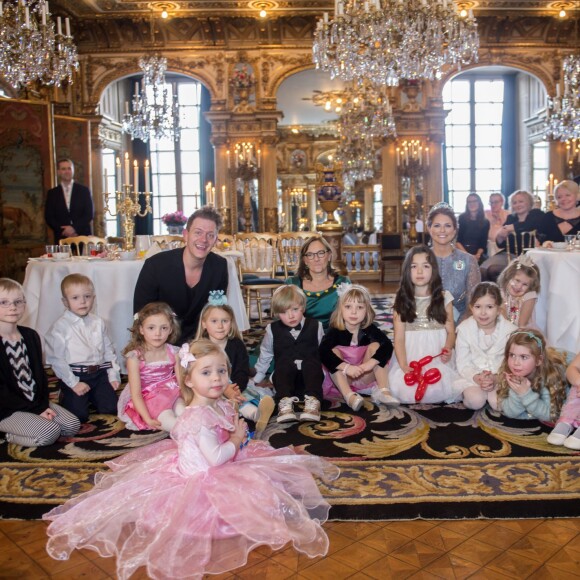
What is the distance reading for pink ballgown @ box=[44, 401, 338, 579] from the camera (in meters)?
2.03

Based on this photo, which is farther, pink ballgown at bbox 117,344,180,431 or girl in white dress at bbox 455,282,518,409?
girl in white dress at bbox 455,282,518,409

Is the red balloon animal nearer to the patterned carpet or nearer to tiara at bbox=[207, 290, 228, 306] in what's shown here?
the patterned carpet

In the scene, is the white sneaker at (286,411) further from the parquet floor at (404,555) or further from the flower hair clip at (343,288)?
the parquet floor at (404,555)

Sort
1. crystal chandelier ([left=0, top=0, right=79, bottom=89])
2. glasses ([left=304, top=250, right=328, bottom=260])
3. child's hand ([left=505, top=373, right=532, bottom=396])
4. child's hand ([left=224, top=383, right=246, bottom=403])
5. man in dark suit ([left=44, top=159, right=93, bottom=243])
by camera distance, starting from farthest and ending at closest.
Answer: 1. man in dark suit ([left=44, top=159, right=93, bottom=243])
2. crystal chandelier ([left=0, top=0, right=79, bottom=89])
3. glasses ([left=304, top=250, right=328, bottom=260])
4. child's hand ([left=505, top=373, right=532, bottom=396])
5. child's hand ([left=224, top=383, right=246, bottom=403])

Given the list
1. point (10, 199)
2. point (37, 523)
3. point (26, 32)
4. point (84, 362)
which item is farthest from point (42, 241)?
point (37, 523)

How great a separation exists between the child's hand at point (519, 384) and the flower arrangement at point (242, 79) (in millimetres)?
9273

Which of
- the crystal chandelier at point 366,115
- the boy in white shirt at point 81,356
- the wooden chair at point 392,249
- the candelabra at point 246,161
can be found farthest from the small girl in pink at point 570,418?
the candelabra at point 246,161

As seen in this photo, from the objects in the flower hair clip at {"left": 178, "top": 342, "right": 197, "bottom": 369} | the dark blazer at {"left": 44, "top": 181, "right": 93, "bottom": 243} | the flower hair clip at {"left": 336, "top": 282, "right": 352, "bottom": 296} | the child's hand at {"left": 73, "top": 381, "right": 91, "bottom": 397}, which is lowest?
the child's hand at {"left": 73, "top": 381, "right": 91, "bottom": 397}

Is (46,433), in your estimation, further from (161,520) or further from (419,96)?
(419,96)

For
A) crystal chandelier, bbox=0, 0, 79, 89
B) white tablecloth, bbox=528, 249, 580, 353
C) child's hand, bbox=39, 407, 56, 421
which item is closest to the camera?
child's hand, bbox=39, 407, 56, 421

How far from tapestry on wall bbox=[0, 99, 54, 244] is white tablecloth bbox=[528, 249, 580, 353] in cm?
696

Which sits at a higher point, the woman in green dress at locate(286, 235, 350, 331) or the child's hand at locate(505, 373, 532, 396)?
the woman in green dress at locate(286, 235, 350, 331)

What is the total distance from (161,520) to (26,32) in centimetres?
594

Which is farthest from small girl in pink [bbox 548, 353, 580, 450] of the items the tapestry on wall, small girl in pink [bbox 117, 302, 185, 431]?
the tapestry on wall
